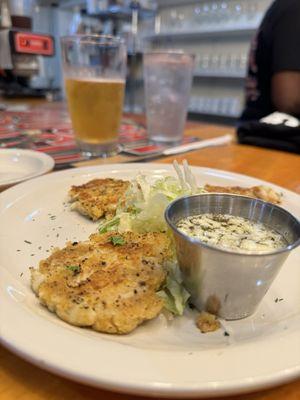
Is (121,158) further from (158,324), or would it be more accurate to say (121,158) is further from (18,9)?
(18,9)

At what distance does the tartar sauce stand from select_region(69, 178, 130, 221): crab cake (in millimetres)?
365

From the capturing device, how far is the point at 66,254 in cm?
86

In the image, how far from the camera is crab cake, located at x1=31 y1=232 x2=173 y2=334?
2.17 feet

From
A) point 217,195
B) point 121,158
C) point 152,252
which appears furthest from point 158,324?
point 121,158

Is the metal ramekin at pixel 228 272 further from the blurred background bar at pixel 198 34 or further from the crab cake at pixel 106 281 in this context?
the blurred background bar at pixel 198 34

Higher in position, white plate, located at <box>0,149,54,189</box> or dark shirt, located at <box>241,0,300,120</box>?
dark shirt, located at <box>241,0,300,120</box>

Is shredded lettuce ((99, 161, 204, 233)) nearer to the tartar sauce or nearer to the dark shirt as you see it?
the tartar sauce

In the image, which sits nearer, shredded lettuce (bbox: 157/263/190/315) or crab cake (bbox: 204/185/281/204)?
shredded lettuce (bbox: 157/263/190/315)

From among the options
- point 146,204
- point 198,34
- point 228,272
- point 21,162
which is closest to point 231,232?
point 228,272

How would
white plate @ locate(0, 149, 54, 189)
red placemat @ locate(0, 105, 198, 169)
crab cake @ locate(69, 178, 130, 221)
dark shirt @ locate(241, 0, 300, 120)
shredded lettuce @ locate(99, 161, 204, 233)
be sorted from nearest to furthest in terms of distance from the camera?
shredded lettuce @ locate(99, 161, 204, 233), crab cake @ locate(69, 178, 130, 221), white plate @ locate(0, 149, 54, 189), red placemat @ locate(0, 105, 198, 169), dark shirt @ locate(241, 0, 300, 120)

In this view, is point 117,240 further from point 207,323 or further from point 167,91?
point 167,91

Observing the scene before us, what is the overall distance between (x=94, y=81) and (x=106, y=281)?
3.96 feet

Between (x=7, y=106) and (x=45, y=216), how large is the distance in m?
2.49

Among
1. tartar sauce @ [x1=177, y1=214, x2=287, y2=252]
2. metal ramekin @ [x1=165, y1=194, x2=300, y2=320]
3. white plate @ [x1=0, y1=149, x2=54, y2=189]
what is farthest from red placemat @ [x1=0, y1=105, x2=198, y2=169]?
metal ramekin @ [x1=165, y1=194, x2=300, y2=320]
